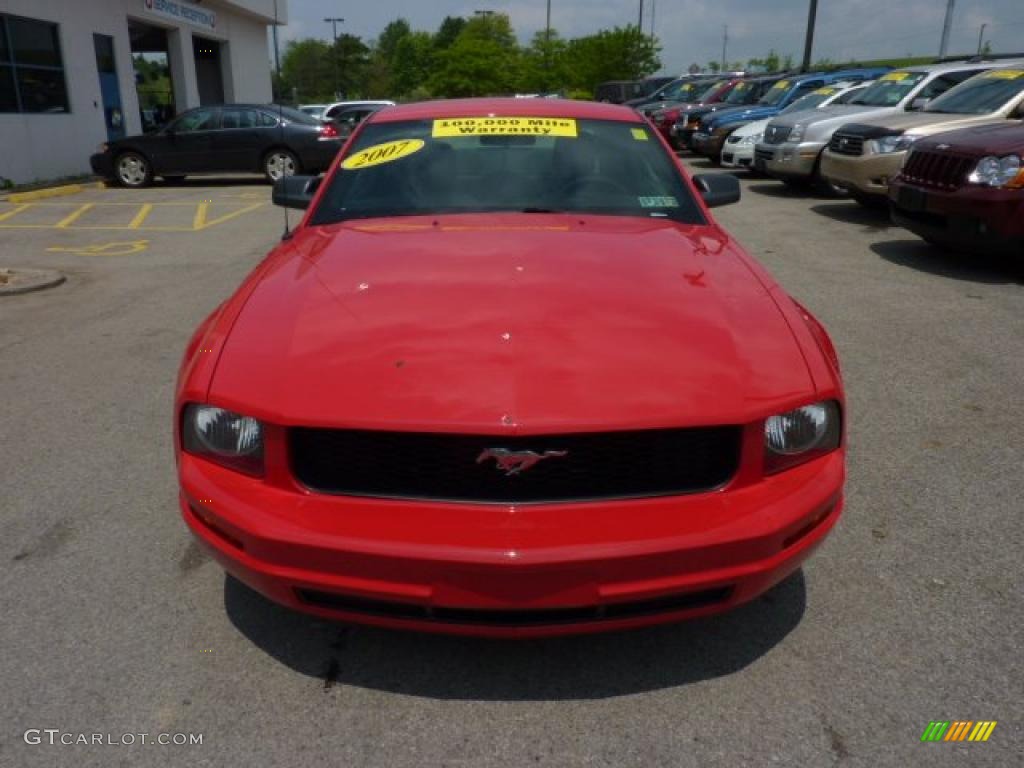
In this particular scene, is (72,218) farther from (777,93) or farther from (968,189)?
(777,93)

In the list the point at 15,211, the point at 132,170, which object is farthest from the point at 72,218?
the point at 132,170

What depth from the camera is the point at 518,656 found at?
2451 millimetres

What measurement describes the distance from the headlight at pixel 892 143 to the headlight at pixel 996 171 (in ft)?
9.52

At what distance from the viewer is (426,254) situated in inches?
116

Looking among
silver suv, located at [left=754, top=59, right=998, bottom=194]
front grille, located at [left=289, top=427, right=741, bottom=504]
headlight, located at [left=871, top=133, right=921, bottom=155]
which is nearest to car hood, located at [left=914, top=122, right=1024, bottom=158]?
headlight, located at [left=871, top=133, right=921, bottom=155]

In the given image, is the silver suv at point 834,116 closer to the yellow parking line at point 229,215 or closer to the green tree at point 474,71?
the yellow parking line at point 229,215

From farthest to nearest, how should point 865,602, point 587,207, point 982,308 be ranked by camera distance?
1. point 982,308
2. point 587,207
3. point 865,602

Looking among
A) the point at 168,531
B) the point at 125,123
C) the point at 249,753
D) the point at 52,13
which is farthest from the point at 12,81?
the point at 249,753

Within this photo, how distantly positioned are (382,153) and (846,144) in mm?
8592

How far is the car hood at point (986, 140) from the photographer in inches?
277

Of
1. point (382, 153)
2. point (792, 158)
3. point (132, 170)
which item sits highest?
point (382, 153)

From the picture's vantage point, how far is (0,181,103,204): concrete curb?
13.3m

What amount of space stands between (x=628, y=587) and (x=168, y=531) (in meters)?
1.97

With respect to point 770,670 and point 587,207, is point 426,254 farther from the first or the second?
point 770,670
